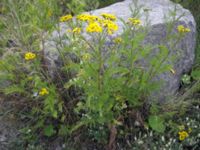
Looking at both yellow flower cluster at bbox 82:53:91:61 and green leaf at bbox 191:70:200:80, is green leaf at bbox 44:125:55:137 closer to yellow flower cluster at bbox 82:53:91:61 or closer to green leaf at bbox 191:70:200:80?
yellow flower cluster at bbox 82:53:91:61

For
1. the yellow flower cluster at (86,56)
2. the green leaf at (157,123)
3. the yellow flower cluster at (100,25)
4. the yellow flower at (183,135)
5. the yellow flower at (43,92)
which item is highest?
the yellow flower cluster at (100,25)

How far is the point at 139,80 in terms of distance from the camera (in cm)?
300

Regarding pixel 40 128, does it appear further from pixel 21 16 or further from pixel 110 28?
pixel 110 28

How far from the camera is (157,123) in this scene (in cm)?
315

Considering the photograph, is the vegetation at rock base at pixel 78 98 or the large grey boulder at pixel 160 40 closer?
the vegetation at rock base at pixel 78 98

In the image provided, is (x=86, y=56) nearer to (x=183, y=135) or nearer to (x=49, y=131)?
(x=49, y=131)

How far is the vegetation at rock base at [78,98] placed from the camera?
2.99 m

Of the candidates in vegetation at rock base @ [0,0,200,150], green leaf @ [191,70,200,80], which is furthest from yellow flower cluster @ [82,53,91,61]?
green leaf @ [191,70,200,80]

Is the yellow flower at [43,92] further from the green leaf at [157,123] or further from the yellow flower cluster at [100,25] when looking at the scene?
the green leaf at [157,123]

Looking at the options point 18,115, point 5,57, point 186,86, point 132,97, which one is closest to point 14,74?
point 5,57

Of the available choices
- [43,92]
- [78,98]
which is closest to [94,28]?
[43,92]

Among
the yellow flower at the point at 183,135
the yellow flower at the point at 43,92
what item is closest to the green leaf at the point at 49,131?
the yellow flower at the point at 43,92

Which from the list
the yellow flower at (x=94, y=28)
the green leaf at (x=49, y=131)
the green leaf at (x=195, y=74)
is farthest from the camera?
the green leaf at (x=195, y=74)

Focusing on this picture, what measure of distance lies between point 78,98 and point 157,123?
71 cm
